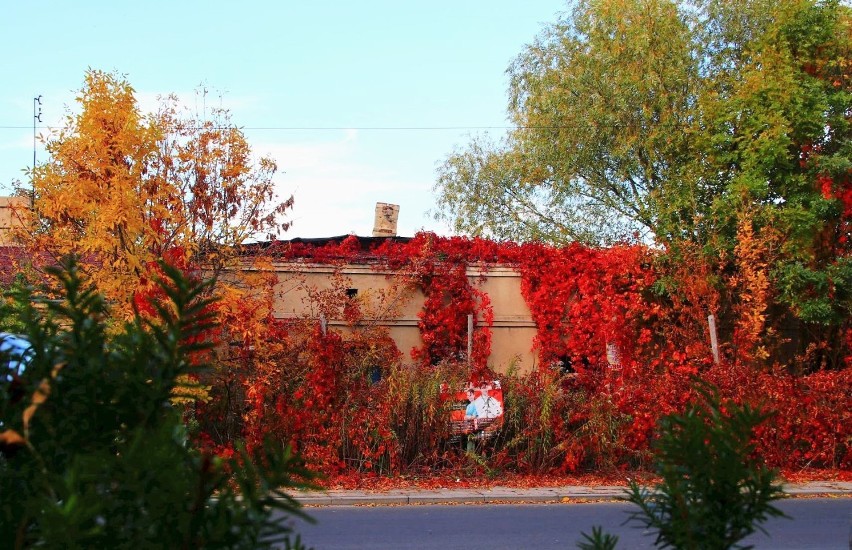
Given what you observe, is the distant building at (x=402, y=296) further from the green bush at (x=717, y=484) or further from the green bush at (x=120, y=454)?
the green bush at (x=120, y=454)

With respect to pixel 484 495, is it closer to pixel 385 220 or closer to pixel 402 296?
pixel 402 296

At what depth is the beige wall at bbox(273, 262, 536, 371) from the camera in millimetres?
17984

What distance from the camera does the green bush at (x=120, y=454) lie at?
120 cm

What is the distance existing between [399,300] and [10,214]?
716cm

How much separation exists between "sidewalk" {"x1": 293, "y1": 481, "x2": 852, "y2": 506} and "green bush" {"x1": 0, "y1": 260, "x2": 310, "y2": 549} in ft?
35.2

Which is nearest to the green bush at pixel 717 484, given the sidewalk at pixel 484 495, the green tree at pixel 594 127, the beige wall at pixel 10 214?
the sidewalk at pixel 484 495

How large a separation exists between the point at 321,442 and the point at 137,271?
3.56 m

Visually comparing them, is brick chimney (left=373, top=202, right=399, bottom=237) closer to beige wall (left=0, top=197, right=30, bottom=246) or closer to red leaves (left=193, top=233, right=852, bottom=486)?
red leaves (left=193, top=233, right=852, bottom=486)

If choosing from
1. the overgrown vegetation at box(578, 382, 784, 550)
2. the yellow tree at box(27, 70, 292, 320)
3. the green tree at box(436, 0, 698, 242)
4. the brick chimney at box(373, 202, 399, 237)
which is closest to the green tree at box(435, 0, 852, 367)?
the green tree at box(436, 0, 698, 242)

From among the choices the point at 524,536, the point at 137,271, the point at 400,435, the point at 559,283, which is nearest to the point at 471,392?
the point at 400,435

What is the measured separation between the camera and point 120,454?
1.26 meters

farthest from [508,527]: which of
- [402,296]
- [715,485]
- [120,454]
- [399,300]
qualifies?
[120,454]

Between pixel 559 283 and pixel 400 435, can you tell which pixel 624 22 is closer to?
pixel 559 283

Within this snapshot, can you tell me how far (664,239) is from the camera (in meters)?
19.3
